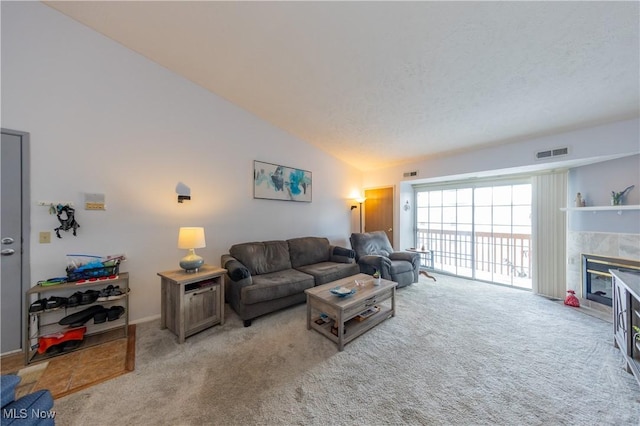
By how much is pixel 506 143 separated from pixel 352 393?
4198 mm

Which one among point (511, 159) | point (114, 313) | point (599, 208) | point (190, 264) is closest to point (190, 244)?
point (190, 264)

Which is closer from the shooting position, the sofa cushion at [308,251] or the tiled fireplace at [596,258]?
the tiled fireplace at [596,258]

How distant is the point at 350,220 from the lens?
218 inches

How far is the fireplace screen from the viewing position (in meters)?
2.81

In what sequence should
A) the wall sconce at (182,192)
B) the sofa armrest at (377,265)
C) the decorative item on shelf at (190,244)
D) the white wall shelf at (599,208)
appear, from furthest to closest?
1. the sofa armrest at (377,265)
2. the wall sconce at (182,192)
3. the white wall shelf at (599,208)
4. the decorative item on shelf at (190,244)

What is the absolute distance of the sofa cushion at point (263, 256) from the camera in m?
3.25

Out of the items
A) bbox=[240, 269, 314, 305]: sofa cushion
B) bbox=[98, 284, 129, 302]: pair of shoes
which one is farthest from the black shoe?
bbox=[240, 269, 314, 305]: sofa cushion

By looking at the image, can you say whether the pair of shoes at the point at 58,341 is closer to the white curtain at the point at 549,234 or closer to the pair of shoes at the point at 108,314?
the pair of shoes at the point at 108,314

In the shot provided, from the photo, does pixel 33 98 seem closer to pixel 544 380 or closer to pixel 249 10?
pixel 249 10

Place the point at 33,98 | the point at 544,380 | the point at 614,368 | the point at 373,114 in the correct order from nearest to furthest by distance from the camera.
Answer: the point at 544,380
the point at 614,368
the point at 33,98
the point at 373,114

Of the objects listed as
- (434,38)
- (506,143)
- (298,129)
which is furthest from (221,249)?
(506,143)

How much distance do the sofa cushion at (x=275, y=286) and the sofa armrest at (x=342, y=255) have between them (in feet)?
3.19

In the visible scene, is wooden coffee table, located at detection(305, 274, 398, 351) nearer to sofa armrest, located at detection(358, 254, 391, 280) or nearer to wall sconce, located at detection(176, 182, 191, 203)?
sofa armrest, located at detection(358, 254, 391, 280)

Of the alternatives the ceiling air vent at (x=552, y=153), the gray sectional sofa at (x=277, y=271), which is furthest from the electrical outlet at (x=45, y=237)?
the ceiling air vent at (x=552, y=153)
